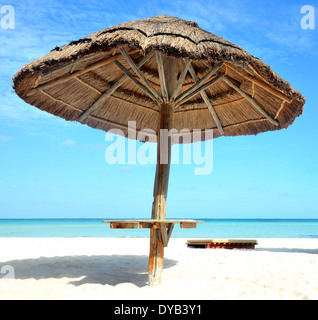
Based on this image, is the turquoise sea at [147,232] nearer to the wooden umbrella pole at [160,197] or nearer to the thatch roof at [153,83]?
the thatch roof at [153,83]

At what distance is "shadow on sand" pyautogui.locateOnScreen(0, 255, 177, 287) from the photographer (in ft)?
14.4

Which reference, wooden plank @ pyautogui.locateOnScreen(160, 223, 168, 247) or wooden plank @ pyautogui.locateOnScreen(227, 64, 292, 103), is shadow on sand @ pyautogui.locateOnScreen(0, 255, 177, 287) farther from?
wooden plank @ pyautogui.locateOnScreen(227, 64, 292, 103)

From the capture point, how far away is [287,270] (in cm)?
521

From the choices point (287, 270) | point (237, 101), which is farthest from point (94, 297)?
point (237, 101)

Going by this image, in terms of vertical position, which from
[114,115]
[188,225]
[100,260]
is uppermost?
[114,115]

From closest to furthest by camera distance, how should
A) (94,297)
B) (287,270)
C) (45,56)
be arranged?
(94,297) < (45,56) < (287,270)

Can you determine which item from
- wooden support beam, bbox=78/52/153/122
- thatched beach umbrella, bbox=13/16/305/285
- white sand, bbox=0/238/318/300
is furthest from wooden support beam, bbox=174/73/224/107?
white sand, bbox=0/238/318/300

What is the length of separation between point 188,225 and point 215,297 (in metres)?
0.82

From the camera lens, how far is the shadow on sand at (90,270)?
438cm

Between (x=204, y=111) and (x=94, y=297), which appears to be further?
(x=204, y=111)

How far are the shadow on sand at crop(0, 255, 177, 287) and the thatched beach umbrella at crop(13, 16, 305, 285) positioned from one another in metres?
0.71
